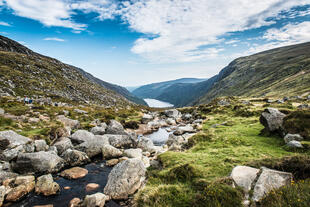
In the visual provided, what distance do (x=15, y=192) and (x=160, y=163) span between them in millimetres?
10849

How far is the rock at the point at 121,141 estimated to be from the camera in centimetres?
2290

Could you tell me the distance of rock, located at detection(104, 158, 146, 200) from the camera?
11062 millimetres

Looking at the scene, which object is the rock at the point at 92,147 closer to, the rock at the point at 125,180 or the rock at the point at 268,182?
the rock at the point at 125,180

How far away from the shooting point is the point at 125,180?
11.4 metres

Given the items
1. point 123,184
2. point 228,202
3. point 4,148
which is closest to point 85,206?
point 123,184

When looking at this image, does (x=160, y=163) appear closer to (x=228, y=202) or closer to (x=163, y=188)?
(x=163, y=188)

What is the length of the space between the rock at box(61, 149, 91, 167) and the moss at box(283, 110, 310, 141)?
21071 mm

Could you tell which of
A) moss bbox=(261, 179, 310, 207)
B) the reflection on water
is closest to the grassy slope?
moss bbox=(261, 179, 310, 207)

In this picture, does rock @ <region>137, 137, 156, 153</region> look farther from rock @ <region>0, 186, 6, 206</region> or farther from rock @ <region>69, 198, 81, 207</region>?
rock @ <region>0, 186, 6, 206</region>

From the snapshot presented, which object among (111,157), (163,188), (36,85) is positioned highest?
(36,85)

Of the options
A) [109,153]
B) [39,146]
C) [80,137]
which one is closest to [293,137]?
[109,153]

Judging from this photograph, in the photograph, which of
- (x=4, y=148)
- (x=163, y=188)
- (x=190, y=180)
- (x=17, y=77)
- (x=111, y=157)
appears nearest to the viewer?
(x=163, y=188)

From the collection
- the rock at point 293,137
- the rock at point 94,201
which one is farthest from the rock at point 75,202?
the rock at point 293,137

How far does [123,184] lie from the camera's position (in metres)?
11.2
